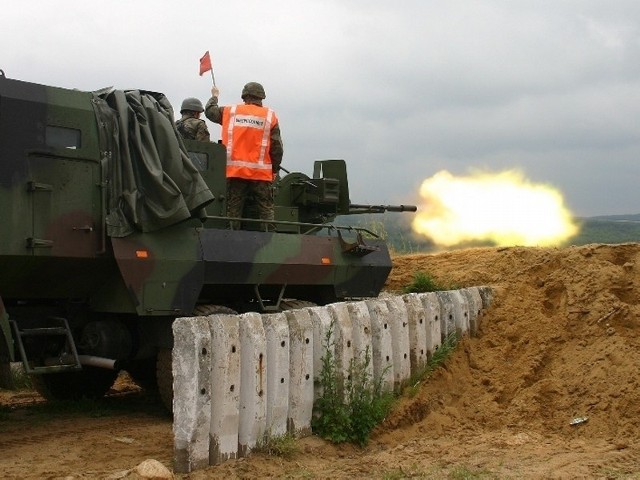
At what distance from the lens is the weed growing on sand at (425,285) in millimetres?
13680

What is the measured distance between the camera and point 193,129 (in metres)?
11.2

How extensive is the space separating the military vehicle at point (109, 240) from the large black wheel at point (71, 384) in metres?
0.83

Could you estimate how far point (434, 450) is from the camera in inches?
309

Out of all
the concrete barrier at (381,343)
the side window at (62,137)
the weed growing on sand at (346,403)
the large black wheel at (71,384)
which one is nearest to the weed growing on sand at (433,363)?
the concrete barrier at (381,343)

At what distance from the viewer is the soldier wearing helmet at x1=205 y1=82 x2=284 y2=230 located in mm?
10602

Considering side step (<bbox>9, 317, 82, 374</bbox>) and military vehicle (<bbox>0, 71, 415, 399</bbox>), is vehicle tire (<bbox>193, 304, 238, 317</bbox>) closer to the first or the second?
military vehicle (<bbox>0, 71, 415, 399</bbox>)

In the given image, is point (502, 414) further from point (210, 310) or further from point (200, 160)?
point (200, 160)

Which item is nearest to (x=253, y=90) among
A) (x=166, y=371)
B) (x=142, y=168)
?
(x=142, y=168)

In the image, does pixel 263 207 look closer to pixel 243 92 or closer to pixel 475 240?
pixel 243 92

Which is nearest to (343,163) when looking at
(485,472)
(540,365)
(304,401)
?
(540,365)

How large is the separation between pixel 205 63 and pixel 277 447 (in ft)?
20.6

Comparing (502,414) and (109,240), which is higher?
(109,240)

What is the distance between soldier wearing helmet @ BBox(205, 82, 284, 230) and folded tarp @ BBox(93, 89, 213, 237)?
1398 mm

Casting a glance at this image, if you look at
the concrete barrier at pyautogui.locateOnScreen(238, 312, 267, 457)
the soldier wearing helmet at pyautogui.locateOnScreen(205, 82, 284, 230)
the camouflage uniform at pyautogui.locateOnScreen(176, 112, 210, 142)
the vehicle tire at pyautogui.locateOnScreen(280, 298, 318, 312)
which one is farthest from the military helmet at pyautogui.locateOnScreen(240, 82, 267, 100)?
the concrete barrier at pyautogui.locateOnScreen(238, 312, 267, 457)
